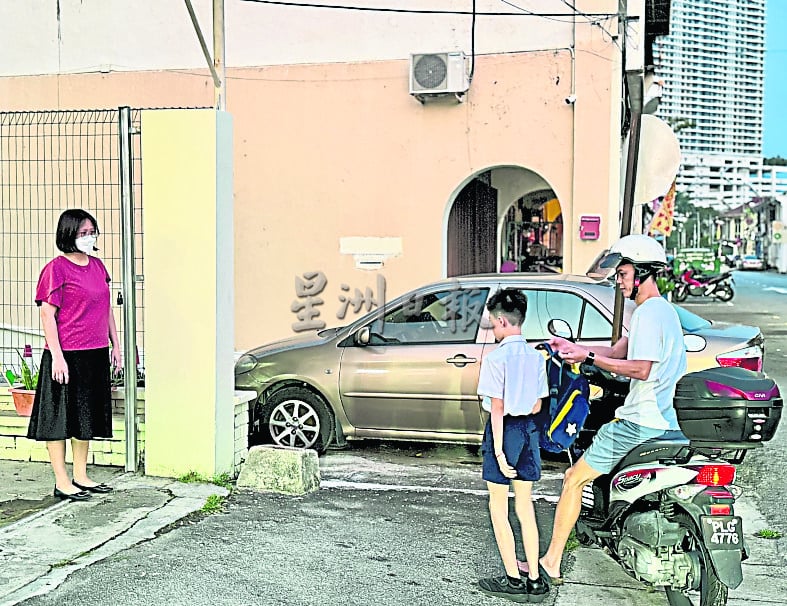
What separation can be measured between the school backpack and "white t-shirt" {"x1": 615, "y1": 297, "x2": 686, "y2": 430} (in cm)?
23

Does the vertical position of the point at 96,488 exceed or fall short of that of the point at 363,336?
it falls short

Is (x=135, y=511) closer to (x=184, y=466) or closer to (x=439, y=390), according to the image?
(x=184, y=466)

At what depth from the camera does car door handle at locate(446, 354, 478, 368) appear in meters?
7.22

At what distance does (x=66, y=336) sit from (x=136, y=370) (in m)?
0.77

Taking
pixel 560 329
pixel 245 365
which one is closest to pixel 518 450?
pixel 560 329

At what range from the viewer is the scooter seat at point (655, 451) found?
14.1ft

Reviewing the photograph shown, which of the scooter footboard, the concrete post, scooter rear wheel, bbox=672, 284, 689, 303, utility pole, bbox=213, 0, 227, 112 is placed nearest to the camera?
the scooter footboard

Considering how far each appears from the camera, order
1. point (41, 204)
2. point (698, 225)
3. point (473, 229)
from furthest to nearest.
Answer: point (698, 225) < point (473, 229) < point (41, 204)

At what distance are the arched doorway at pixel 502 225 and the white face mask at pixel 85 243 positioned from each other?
22.4 feet

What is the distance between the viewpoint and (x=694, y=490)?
4.14 metres

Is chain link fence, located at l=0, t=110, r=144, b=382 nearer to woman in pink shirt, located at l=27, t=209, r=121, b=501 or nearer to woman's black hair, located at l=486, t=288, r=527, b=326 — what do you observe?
woman in pink shirt, located at l=27, t=209, r=121, b=501

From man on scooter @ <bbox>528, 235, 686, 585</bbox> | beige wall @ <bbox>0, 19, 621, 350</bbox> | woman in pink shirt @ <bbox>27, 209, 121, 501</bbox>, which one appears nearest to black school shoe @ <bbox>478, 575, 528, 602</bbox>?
man on scooter @ <bbox>528, 235, 686, 585</bbox>

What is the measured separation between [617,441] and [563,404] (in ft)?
1.00

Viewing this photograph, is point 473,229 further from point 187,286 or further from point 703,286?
point 703,286
